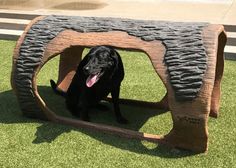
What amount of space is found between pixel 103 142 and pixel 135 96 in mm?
1502

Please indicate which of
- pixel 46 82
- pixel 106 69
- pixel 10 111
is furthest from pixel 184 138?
pixel 46 82

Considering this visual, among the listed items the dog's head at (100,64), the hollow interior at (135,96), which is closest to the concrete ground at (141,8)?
the hollow interior at (135,96)

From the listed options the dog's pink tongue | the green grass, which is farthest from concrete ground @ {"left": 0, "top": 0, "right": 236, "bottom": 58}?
the dog's pink tongue

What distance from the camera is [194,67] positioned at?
3.96m

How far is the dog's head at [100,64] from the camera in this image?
439 cm

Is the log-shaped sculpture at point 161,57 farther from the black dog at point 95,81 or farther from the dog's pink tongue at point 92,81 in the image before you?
the dog's pink tongue at point 92,81

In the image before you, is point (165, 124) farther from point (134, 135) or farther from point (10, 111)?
point (10, 111)

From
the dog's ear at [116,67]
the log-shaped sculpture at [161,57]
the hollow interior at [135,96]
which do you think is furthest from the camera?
the hollow interior at [135,96]

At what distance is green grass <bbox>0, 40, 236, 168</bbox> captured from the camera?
13.5ft

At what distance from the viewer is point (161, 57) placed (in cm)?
415

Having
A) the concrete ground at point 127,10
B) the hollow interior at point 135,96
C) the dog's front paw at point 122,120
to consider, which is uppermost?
the dog's front paw at point 122,120

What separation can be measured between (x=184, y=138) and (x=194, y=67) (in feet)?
2.43

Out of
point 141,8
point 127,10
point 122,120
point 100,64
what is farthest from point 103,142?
point 141,8

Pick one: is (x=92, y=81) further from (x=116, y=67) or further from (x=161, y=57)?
(x=161, y=57)
